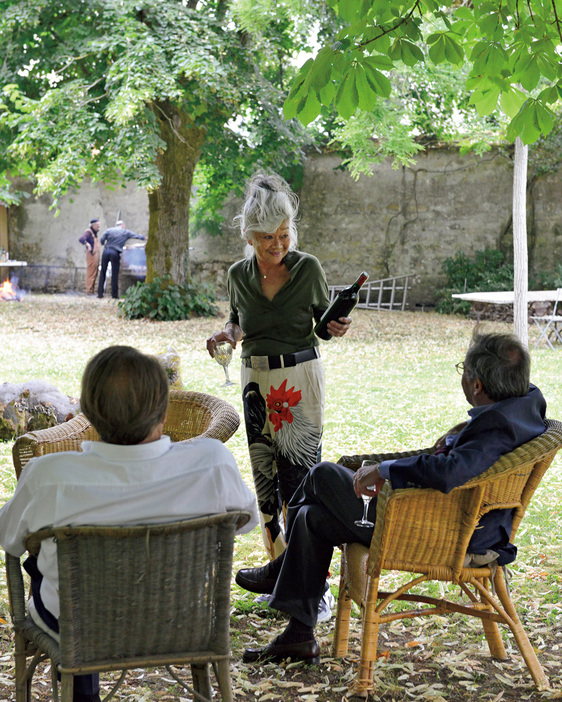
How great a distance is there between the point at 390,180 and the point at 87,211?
7.74 meters

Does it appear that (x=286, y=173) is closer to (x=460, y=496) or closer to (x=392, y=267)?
(x=392, y=267)

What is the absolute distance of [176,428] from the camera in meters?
3.17

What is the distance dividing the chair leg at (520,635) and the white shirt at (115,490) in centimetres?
112

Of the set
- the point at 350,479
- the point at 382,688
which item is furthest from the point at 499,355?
the point at 382,688

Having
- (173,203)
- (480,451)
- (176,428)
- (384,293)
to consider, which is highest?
(173,203)

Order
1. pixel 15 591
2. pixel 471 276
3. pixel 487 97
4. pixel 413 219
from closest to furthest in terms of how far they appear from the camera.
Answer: pixel 15 591 → pixel 487 97 → pixel 471 276 → pixel 413 219

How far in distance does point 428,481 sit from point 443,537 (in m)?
0.26

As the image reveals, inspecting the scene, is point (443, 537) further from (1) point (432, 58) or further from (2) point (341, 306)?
(1) point (432, 58)

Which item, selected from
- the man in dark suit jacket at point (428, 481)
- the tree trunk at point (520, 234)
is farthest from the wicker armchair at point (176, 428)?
the tree trunk at point (520, 234)

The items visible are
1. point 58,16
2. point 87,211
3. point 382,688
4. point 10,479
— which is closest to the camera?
point 382,688

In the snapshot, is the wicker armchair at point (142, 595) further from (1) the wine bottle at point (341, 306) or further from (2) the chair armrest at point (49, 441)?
(1) the wine bottle at point (341, 306)

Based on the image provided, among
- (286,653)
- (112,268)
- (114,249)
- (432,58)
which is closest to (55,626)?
(286,653)

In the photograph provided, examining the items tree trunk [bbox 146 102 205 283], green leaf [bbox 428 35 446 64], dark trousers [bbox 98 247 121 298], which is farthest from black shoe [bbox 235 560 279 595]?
dark trousers [bbox 98 247 121 298]

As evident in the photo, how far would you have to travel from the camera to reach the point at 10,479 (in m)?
4.96
